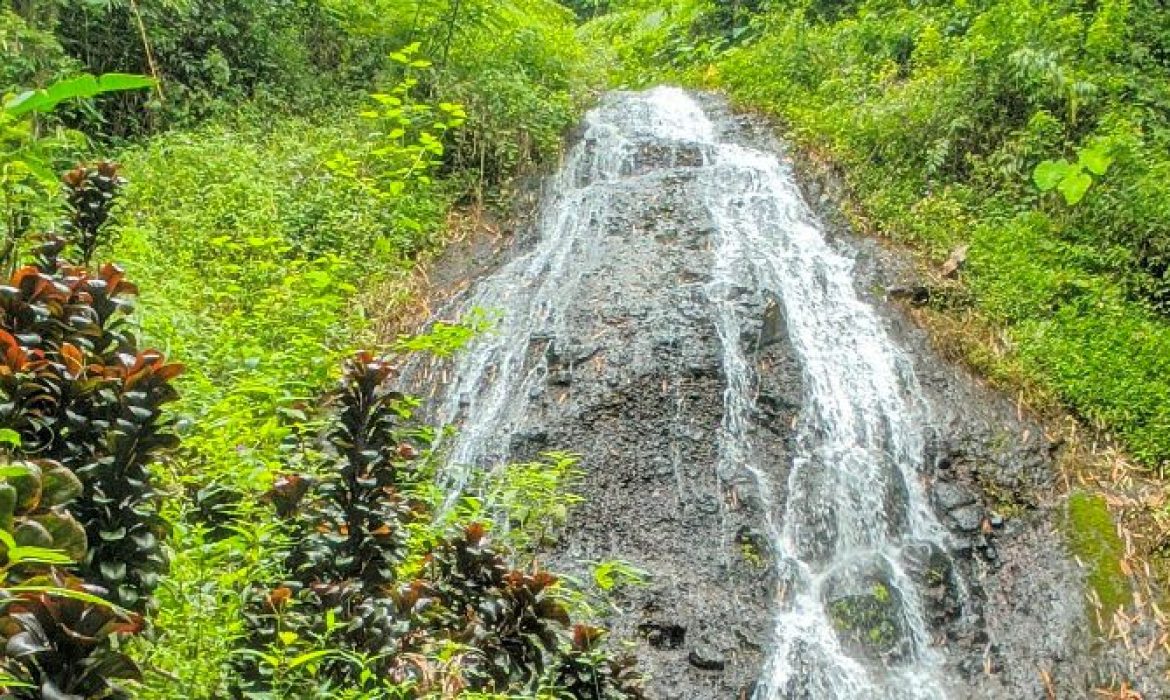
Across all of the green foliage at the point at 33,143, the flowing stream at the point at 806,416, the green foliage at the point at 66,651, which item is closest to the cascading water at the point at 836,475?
the flowing stream at the point at 806,416

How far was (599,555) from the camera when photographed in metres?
5.34

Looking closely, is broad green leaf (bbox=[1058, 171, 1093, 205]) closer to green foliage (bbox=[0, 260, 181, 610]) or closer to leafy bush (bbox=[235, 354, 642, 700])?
leafy bush (bbox=[235, 354, 642, 700])

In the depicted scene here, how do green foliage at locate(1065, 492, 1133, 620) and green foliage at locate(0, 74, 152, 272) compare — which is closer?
green foliage at locate(0, 74, 152, 272)

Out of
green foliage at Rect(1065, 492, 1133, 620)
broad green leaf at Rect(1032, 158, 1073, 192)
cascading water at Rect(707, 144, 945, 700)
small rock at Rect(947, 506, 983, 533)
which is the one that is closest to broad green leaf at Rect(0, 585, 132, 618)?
cascading water at Rect(707, 144, 945, 700)

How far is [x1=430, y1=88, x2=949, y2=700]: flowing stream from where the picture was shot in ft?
16.8

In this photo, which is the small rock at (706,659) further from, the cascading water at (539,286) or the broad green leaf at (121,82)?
the broad green leaf at (121,82)

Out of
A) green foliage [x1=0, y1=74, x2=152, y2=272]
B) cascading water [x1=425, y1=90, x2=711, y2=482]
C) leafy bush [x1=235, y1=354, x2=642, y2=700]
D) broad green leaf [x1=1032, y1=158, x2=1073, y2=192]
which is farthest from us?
broad green leaf [x1=1032, y1=158, x2=1073, y2=192]

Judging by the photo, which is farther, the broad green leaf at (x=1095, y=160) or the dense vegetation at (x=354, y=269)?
the broad green leaf at (x=1095, y=160)

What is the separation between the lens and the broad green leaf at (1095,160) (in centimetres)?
668

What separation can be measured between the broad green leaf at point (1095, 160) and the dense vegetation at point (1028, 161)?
0.02m

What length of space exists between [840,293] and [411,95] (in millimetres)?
5492

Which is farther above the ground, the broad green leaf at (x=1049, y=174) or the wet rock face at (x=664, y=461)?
the broad green leaf at (x=1049, y=174)

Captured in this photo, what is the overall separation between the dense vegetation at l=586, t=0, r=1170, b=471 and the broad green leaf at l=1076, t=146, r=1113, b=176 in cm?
2

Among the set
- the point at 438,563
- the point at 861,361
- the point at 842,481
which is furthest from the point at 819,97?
the point at 438,563
